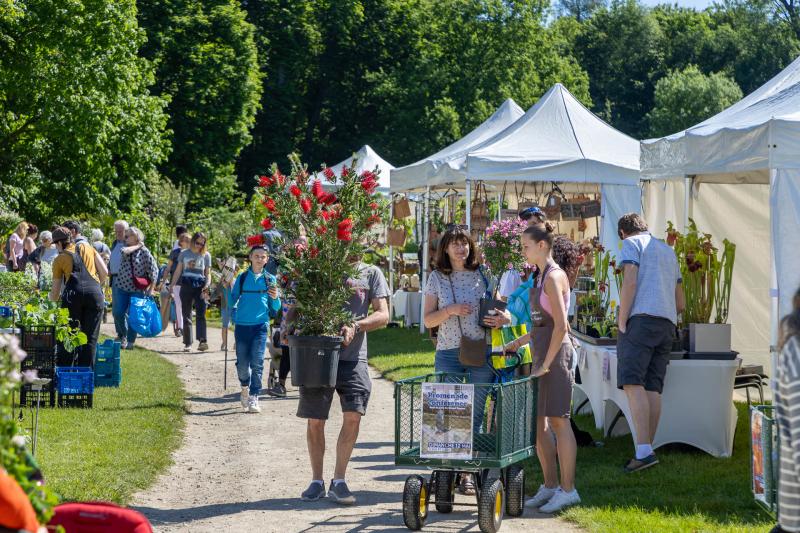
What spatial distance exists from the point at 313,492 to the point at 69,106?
849 inches

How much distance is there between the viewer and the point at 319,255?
7.36 m

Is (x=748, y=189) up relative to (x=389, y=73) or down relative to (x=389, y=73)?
down

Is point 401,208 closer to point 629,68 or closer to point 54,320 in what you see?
point 54,320

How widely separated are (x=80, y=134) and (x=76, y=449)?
19.7 meters

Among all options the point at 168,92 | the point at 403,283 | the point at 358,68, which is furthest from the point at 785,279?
the point at 358,68

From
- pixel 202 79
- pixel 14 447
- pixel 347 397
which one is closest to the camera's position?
pixel 14 447

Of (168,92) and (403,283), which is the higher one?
(168,92)

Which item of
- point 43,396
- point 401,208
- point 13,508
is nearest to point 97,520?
point 13,508

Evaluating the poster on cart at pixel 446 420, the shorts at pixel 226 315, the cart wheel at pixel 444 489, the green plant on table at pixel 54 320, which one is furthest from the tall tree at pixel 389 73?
the poster on cart at pixel 446 420

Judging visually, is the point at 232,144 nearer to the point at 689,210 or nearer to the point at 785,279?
the point at 689,210

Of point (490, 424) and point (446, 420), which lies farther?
point (490, 424)

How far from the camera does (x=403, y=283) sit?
76.5ft

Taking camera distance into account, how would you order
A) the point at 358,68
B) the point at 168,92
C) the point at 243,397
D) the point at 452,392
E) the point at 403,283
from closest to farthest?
the point at 452,392 < the point at 243,397 < the point at 403,283 < the point at 168,92 < the point at 358,68

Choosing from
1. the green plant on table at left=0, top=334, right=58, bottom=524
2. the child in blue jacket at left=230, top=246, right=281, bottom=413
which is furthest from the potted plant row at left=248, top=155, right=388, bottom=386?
the child in blue jacket at left=230, top=246, right=281, bottom=413
